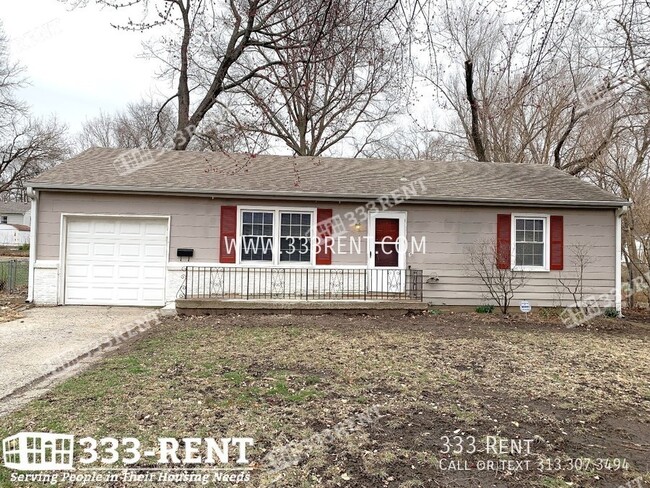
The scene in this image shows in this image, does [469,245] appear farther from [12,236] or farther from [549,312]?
[12,236]

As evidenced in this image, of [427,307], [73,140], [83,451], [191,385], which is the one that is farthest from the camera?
[73,140]

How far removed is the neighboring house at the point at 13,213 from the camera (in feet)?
159

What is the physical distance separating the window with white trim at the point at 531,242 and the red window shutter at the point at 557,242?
0.16 m

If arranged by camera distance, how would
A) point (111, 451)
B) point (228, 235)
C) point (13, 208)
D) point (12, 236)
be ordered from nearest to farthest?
point (111, 451)
point (228, 235)
point (12, 236)
point (13, 208)

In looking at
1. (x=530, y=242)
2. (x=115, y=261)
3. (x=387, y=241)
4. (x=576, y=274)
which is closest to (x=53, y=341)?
(x=115, y=261)

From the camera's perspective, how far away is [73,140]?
34.3m

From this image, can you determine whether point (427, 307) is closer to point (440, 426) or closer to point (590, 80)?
point (440, 426)

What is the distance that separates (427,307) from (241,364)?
506cm

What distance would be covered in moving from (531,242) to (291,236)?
5.78 meters

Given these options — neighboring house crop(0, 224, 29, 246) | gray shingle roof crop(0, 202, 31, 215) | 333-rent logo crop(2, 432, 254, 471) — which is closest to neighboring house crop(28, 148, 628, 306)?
333-rent logo crop(2, 432, 254, 471)

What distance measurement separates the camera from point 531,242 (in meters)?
9.91

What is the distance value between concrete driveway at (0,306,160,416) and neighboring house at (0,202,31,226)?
50652mm

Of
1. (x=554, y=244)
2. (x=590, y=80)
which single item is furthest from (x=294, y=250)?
(x=590, y=80)

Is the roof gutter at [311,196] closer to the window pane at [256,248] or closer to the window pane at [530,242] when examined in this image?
the window pane at [530,242]
